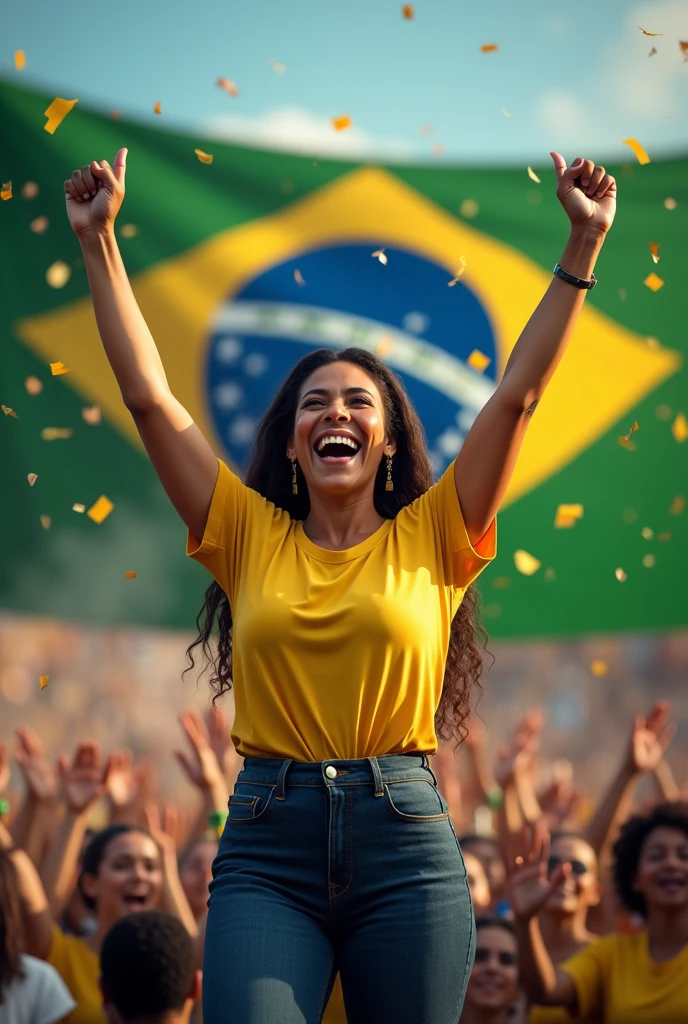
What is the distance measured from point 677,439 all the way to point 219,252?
2.57 meters

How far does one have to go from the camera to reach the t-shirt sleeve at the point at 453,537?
9.46 ft

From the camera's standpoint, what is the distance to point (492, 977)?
15.7 ft

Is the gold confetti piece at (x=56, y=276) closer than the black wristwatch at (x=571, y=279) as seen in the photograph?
No

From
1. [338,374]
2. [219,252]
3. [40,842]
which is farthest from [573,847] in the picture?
[219,252]

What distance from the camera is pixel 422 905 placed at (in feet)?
8.46

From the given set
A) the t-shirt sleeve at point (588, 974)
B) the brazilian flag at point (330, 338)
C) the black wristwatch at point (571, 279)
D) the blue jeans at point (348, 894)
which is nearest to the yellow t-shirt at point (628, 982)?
the t-shirt sleeve at point (588, 974)

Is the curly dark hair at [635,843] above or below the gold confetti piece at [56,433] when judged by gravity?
below

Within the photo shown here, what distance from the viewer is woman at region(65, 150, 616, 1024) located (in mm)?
2562

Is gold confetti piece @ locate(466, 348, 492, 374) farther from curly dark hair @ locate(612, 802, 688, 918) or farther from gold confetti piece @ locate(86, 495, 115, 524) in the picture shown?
curly dark hair @ locate(612, 802, 688, 918)

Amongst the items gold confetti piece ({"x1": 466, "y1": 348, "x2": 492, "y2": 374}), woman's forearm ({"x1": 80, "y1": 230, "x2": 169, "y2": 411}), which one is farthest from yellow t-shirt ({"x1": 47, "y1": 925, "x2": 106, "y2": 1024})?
gold confetti piece ({"x1": 466, "y1": 348, "x2": 492, "y2": 374})

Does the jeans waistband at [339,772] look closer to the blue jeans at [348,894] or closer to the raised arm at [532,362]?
the blue jeans at [348,894]

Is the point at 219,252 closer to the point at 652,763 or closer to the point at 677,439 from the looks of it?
the point at 677,439

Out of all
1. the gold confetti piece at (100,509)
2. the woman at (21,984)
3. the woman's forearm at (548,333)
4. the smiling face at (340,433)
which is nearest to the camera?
the woman's forearm at (548,333)

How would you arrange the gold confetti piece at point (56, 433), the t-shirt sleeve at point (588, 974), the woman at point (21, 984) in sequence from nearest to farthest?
the woman at point (21, 984) < the t-shirt sleeve at point (588, 974) < the gold confetti piece at point (56, 433)
